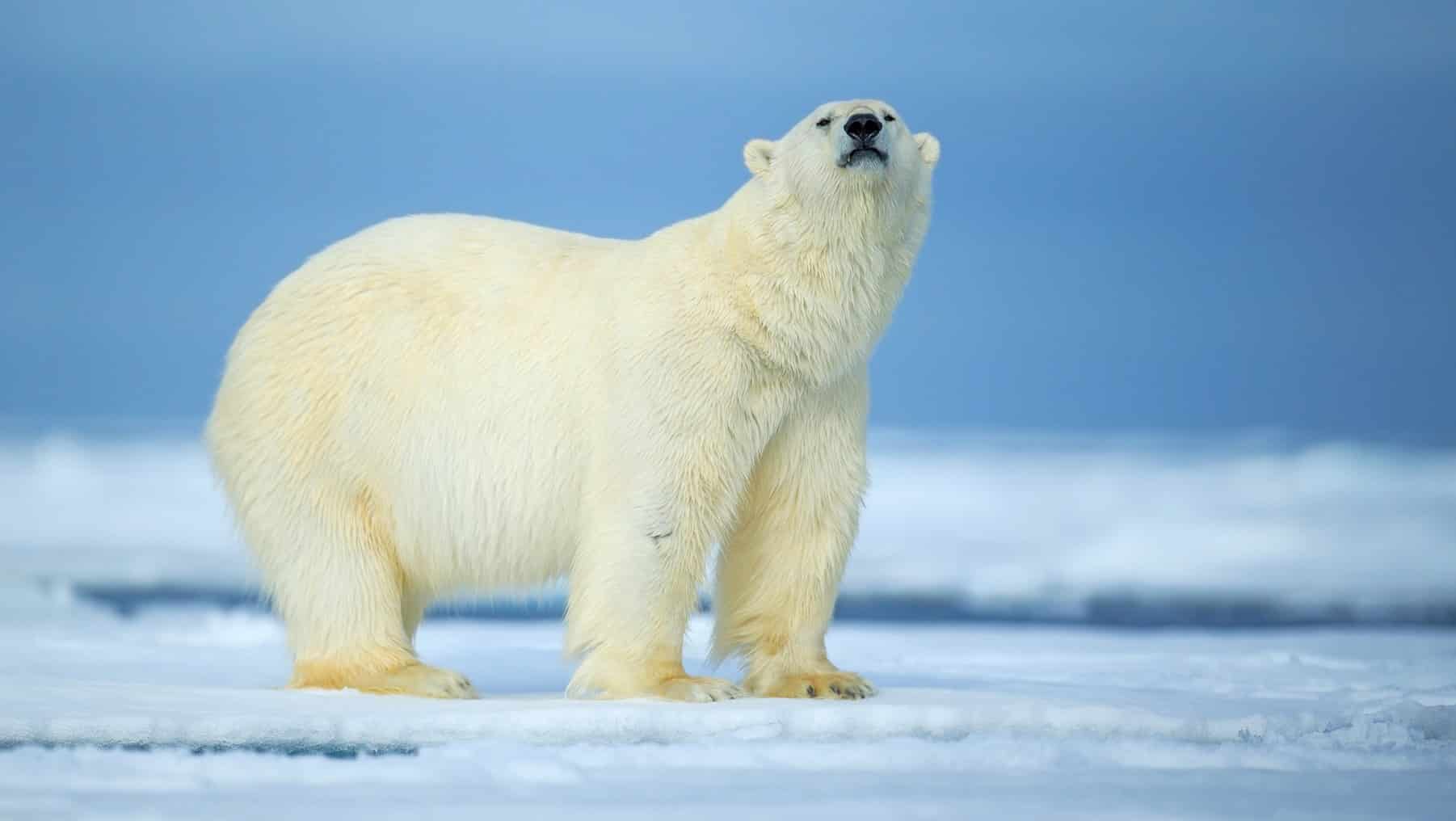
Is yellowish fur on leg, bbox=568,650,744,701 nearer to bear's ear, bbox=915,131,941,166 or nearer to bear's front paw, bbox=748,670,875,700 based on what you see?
bear's front paw, bbox=748,670,875,700

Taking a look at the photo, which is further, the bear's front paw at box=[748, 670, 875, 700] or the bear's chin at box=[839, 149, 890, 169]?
the bear's front paw at box=[748, 670, 875, 700]

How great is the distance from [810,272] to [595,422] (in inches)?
30.3

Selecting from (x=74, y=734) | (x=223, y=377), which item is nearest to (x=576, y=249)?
(x=223, y=377)

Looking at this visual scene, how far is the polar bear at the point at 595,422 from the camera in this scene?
5.49m

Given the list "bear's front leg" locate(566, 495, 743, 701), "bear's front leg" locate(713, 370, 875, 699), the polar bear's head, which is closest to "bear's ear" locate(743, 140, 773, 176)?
the polar bear's head

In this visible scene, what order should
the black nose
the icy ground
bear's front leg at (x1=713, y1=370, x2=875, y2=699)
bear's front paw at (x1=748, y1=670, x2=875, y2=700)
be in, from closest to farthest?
the icy ground → the black nose → bear's front paw at (x1=748, y1=670, x2=875, y2=700) → bear's front leg at (x1=713, y1=370, x2=875, y2=699)

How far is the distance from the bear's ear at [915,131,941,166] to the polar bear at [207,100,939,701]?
0.01 meters

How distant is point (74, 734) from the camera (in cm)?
482

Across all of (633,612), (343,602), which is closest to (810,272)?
(633,612)

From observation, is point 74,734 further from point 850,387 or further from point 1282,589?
point 1282,589

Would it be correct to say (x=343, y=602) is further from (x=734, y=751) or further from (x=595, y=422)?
(x=734, y=751)

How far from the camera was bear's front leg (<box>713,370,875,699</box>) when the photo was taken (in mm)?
5781

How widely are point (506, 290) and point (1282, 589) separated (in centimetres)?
663

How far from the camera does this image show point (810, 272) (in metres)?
5.52
